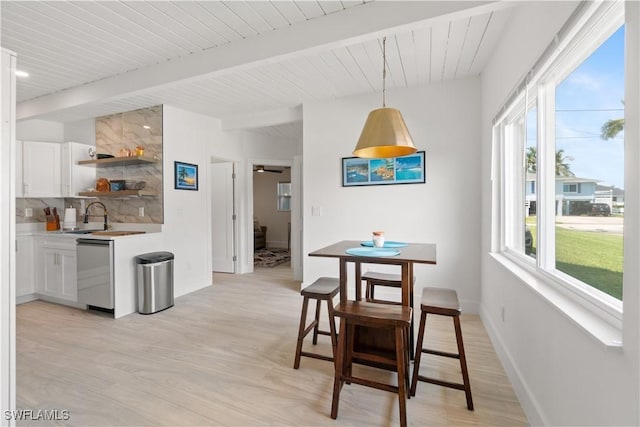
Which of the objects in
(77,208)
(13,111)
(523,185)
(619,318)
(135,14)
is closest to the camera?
(619,318)

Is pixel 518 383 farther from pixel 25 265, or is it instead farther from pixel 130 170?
pixel 25 265

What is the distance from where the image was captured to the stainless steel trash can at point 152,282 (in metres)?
3.34

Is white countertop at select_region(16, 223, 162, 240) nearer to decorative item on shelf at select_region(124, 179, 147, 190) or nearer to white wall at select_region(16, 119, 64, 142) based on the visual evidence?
decorative item on shelf at select_region(124, 179, 147, 190)

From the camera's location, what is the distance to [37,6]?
1.96m

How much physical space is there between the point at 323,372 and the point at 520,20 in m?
2.77

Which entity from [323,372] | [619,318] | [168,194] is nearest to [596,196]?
[619,318]

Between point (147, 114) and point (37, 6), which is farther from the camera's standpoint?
point (147, 114)

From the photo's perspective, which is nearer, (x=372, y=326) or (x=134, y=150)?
(x=372, y=326)

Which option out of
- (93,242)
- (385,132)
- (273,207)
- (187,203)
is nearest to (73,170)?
(93,242)

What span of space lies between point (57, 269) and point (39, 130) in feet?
7.04

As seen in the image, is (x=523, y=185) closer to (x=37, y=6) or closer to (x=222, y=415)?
(x=222, y=415)

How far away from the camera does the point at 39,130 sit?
425cm

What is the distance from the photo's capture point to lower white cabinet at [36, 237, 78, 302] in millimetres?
3549

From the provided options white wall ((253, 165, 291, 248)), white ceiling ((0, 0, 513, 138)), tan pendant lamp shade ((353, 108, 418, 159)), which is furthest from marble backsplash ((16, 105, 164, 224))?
white wall ((253, 165, 291, 248))
